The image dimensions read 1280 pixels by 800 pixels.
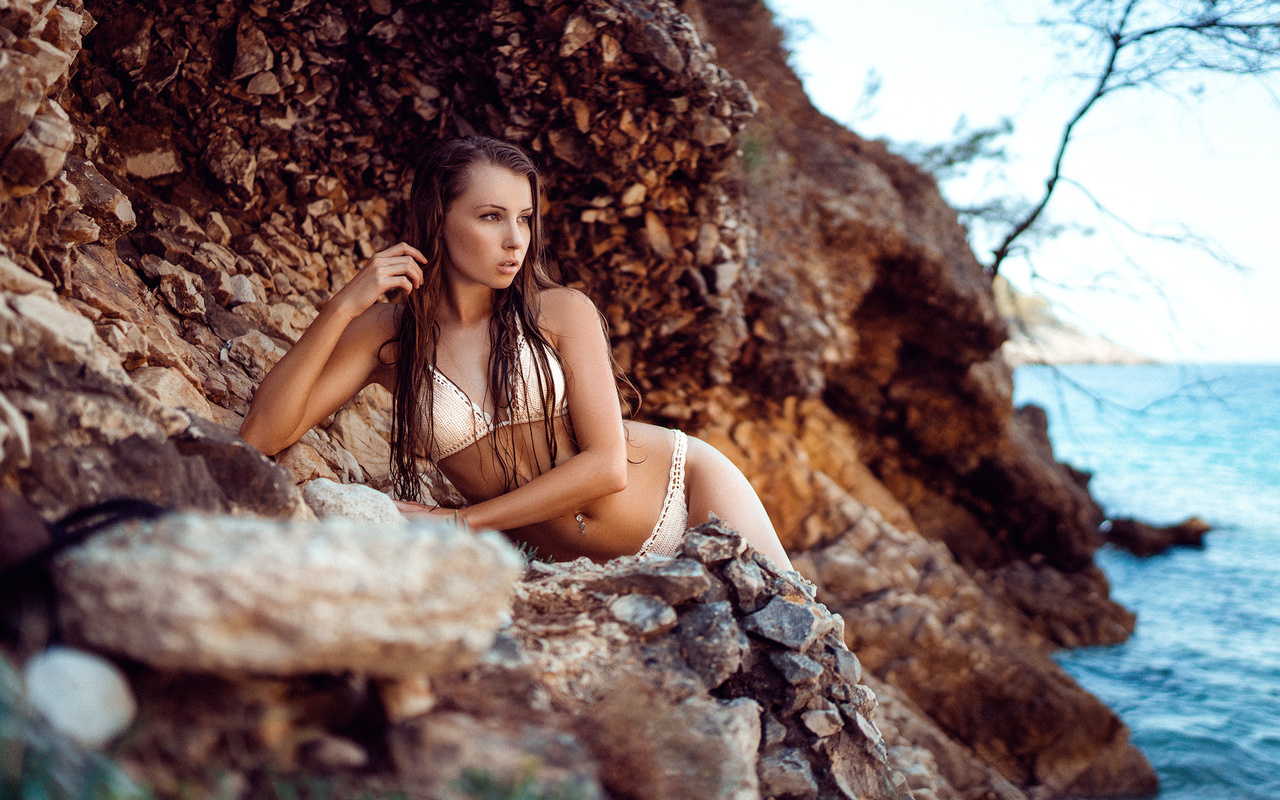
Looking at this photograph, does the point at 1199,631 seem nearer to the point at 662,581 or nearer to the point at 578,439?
the point at 578,439

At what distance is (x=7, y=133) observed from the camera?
1.87m

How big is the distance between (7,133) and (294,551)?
1662mm

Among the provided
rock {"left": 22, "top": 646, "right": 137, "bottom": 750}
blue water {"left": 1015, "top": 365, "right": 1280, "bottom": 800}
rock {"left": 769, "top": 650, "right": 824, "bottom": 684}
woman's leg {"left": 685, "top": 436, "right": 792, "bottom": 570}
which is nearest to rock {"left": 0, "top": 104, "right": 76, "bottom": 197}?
rock {"left": 22, "top": 646, "right": 137, "bottom": 750}

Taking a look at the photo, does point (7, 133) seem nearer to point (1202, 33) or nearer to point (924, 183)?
point (924, 183)

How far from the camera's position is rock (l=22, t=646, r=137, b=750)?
36.1 inches

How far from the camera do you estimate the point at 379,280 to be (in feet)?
9.16

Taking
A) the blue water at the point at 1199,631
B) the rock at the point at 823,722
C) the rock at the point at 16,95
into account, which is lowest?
the blue water at the point at 1199,631

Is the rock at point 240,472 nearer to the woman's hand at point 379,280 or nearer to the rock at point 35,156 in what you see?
the rock at point 35,156

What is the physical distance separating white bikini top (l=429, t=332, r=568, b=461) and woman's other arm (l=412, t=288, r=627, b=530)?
0.11 metres

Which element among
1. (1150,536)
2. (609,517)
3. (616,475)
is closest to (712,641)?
(616,475)

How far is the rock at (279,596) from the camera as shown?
94cm

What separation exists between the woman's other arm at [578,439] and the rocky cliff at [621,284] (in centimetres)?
85

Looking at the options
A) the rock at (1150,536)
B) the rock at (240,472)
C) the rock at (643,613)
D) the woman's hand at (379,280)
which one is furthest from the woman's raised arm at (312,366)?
the rock at (1150,536)

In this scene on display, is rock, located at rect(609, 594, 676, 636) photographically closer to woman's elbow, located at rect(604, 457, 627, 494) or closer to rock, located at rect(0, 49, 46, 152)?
woman's elbow, located at rect(604, 457, 627, 494)
